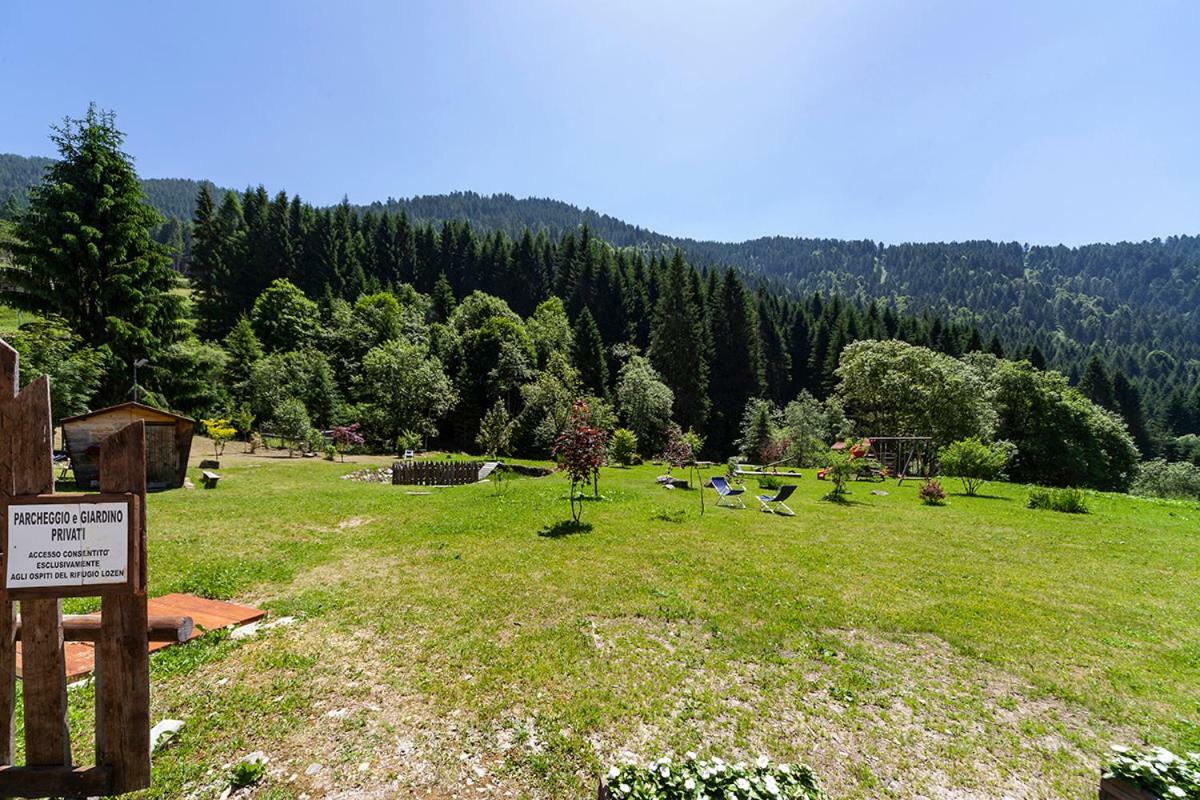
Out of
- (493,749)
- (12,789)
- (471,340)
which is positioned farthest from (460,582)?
(471,340)

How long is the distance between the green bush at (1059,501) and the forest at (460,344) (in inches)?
787

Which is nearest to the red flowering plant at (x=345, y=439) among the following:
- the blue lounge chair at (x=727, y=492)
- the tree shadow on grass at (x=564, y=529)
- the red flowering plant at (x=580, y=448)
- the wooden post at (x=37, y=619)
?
the red flowering plant at (x=580, y=448)

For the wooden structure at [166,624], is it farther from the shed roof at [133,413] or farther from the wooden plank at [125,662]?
the shed roof at [133,413]

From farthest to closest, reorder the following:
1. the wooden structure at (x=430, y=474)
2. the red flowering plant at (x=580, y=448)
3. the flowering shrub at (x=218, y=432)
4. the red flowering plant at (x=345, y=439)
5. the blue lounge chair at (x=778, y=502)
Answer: the red flowering plant at (x=345, y=439)
the flowering shrub at (x=218, y=432)
the wooden structure at (x=430, y=474)
the blue lounge chair at (x=778, y=502)
the red flowering plant at (x=580, y=448)

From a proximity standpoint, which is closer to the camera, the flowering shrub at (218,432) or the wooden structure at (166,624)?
the wooden structure at (166,624)

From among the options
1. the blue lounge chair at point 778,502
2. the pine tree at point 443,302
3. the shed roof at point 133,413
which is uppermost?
the pine tree at point 443,302

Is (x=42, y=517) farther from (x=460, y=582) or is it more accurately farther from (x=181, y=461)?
(x=181, y=461)

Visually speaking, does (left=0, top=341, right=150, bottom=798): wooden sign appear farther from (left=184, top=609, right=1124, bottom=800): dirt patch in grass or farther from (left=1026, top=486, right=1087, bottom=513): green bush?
(left=1026, top=486, right=1087, bottom=513): green bush

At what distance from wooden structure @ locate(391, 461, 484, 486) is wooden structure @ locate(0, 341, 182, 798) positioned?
17935 mm

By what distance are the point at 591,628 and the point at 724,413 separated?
184 ft

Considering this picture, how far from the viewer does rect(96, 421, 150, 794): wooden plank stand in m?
3.44

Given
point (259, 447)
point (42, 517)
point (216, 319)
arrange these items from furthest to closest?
point (216, 319), point (259, 447), point (42, 517)

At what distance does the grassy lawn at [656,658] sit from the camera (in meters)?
4.41

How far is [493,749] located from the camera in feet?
14.7
